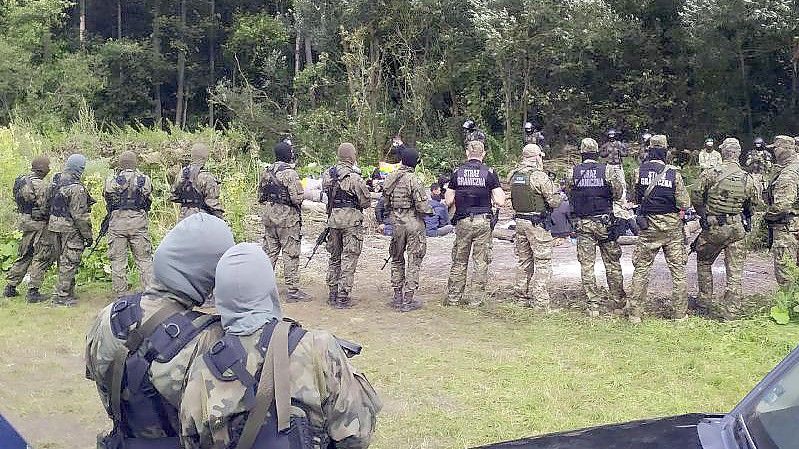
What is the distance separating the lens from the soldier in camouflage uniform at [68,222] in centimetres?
866

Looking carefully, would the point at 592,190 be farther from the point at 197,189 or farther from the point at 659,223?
the point at 197,189

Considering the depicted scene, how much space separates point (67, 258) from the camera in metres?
8.82

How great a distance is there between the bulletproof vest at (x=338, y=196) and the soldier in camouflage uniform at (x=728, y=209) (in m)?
3.43

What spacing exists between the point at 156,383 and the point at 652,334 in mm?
5791

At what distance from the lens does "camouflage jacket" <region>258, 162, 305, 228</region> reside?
8.65 metres

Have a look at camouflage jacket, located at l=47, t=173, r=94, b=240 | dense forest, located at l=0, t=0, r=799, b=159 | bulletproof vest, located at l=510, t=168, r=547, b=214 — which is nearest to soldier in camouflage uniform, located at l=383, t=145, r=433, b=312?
bulletproof vest, located at l=510, t=168, r=547, b=214

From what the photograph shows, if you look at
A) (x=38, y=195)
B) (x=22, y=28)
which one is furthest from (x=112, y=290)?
(x=22, y=28)

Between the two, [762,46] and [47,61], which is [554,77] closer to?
[762,46]

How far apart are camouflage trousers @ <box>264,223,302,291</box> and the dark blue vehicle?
6428 millimetres

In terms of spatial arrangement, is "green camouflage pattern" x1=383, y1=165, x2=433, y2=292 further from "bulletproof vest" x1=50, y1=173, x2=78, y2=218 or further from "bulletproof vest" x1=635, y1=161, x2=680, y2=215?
"bulletproof vest" x1=50, y1=173, x2=78, y2=218

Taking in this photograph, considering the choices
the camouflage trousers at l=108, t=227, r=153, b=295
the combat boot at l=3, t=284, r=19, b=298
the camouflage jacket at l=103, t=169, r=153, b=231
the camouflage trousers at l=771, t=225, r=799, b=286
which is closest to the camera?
the camouflage trousers at l=771, t=225, r=799, b=286

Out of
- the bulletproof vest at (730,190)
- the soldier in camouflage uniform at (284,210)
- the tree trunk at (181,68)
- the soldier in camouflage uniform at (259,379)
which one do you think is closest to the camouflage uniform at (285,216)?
the soldier in camouflage uniform at (284,210)

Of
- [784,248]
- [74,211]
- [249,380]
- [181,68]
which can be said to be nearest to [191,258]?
[249,380]

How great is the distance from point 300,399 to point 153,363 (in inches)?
21.1
